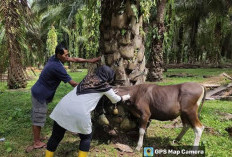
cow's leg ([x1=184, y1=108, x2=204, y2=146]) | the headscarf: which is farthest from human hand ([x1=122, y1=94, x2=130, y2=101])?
cow's leg ([x1=184, y1=108, x2=204, y2=146])

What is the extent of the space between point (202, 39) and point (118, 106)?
2375cm

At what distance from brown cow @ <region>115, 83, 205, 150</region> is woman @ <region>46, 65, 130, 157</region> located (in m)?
0.66

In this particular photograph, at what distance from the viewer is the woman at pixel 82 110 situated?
136 inches

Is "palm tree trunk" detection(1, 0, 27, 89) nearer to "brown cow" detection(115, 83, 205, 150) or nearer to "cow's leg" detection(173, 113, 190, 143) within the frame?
"brown cow" detection(115, 83, 205, 150)

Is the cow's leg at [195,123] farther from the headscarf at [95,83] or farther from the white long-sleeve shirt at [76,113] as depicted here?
the white long-sleeve shirt at [76,113]

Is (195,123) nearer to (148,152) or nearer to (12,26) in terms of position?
(148,152)

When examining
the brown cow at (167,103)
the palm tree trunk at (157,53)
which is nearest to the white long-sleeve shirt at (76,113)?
the brown cow at (167,103)

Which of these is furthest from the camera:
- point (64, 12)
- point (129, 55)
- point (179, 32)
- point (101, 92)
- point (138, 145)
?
point (179, 32)

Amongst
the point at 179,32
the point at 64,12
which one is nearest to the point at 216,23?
the point at 179,32

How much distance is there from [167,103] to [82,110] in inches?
58.0

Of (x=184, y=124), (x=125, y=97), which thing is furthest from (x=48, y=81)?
(x=184, y=124)

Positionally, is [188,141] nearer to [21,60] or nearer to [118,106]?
[118,106]

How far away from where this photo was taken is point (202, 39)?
2608 cm

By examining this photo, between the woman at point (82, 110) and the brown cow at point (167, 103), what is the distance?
0.66m
